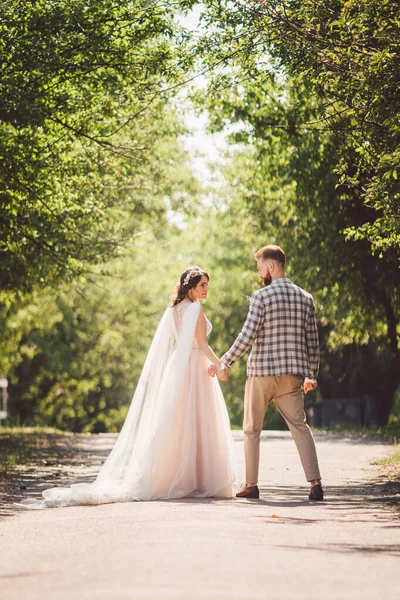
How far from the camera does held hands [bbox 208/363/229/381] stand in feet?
38.3

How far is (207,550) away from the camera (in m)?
7.28

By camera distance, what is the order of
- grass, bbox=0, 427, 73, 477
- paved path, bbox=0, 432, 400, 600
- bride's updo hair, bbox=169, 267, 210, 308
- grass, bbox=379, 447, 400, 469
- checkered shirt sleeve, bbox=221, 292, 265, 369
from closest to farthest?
paved path, bbox=0, 432, 400, 600 < checkered shirt sleeve, bbox=221, 292, 265, 369 < bride's updo hair, bbox=169, 267, 210, 308 < grass, bbox=379, 447, 400, 469 < grass, bbox=0, 427, 73, 477

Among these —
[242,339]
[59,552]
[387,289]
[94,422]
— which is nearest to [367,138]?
[242,339]

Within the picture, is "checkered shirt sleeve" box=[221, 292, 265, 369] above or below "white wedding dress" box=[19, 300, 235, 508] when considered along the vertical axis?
above

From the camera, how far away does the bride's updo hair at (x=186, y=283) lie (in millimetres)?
12273

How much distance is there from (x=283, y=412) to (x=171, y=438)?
118 centimetres

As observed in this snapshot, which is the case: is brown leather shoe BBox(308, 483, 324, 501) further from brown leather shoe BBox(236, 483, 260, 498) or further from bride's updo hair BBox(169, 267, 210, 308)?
bride's updo hair BBox(169, 267, 210, 308)

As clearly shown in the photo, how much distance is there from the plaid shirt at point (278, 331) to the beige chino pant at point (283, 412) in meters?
0.13

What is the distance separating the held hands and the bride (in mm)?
31

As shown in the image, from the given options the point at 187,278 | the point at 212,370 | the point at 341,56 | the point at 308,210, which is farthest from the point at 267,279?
the point at 308,210

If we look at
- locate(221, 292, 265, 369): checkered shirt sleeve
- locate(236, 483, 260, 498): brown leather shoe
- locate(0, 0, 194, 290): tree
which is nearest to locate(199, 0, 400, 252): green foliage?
locate(0, 0, 194, 290): tree

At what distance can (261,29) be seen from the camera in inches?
482

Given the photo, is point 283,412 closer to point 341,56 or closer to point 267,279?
point 267,279

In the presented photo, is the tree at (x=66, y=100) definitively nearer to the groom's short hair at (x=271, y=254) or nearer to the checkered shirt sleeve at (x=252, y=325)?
the groom's short hair at (x=271, y=254)
